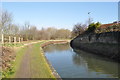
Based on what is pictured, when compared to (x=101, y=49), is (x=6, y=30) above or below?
above

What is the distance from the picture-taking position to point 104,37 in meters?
27.5

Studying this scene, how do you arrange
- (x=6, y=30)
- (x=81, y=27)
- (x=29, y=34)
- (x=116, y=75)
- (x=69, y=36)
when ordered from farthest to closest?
(x=69, y=36) → (x=29, y=34) → (x=81, y=27) → (x=6, y=30) → (x=116, y=75)

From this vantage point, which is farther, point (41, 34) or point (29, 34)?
point (41, 34)

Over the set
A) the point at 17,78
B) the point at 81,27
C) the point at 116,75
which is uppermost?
the point at 81,27

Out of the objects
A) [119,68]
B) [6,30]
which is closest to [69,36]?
[6,30]

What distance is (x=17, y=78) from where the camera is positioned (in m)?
9.37

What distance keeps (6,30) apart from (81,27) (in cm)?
3413

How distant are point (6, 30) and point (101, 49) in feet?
84.5

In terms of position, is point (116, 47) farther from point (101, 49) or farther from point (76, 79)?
Result: point (76, 79)

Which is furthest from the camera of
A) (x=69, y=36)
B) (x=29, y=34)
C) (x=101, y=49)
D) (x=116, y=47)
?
(x=69, y=36)

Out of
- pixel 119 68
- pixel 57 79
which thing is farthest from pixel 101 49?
pixel 57 79

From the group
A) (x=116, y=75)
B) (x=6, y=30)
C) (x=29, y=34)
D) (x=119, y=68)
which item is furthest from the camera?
(x=29, y=34)

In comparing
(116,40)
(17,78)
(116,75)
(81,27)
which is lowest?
(116,75)

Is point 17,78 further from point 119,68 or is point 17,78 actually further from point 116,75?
point 119,68
